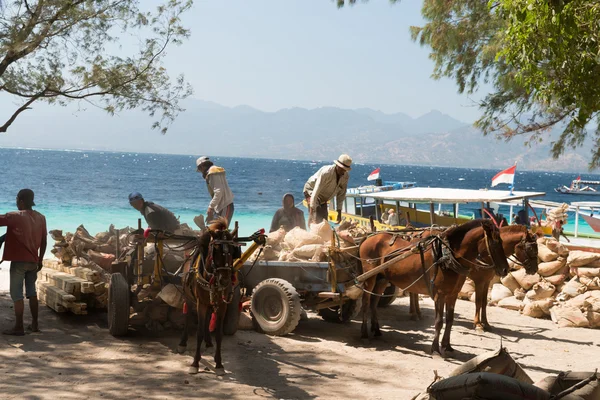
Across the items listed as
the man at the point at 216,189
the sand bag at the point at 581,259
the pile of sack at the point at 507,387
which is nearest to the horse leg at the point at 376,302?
the man at the point at 216,189

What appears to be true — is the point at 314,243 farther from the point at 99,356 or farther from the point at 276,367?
the point at 99,356

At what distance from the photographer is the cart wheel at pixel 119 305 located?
950 centimetres

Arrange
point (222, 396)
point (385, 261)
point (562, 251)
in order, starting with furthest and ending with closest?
point (562, 251) → point (385, 261) → point (222, 396)

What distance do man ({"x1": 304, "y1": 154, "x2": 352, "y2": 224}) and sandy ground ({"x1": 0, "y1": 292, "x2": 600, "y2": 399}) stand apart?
1.94m

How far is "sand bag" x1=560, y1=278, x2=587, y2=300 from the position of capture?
12.7m

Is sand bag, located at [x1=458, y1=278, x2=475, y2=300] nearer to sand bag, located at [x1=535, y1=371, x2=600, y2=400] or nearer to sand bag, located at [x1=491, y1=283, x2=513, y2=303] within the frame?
sand bag, located at [x1=491, y1=283, x2=513, y2=303]

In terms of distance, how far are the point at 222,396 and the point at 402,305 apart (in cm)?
711

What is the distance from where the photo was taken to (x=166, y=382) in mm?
7758

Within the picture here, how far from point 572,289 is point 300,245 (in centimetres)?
560

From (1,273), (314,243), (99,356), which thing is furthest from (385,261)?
(1,273)

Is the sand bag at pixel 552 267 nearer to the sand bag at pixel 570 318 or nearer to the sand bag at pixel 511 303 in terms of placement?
the sand bag at pixel 511 303

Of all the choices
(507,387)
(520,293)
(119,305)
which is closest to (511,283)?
(520,293)

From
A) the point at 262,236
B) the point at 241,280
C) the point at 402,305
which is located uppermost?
the point at 262,236

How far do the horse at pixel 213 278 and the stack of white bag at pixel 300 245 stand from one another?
2.39 meters
